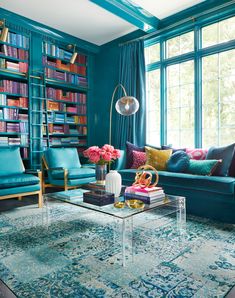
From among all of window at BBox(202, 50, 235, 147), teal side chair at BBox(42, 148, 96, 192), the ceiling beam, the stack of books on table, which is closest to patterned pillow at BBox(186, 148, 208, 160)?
window at BBox(202, 50, 235, 147)

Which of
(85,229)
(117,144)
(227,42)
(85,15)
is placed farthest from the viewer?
(117,144)

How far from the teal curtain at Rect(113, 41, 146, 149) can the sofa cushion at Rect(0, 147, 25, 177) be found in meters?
2.08

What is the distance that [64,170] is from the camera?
3916 millimetres

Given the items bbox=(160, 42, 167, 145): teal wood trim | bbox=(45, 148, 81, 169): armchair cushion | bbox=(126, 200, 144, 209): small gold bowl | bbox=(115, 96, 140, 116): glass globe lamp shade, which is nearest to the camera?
bbox=(126, 200, 144, 209): small gold bowl

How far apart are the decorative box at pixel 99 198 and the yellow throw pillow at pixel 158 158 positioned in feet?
5.03

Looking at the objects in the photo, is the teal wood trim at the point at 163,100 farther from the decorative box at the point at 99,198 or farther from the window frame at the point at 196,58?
the decorative box at the point at 99,198

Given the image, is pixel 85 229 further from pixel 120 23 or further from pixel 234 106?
pixel 120 23

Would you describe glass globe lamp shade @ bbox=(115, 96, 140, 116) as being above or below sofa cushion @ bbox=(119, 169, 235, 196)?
above

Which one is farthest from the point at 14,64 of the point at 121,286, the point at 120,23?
the point at 121,286

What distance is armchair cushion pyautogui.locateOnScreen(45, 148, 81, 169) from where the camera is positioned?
4.27 m

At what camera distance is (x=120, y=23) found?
15.5 ft

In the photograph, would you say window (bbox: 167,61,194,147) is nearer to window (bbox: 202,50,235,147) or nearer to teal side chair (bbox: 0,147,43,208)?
window (bbox: 202,50,235,147)

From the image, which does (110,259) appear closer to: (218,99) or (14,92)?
(218,99)

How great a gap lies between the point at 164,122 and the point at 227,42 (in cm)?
168
